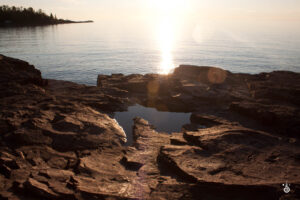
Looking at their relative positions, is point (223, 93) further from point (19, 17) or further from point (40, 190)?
point (19, 17)

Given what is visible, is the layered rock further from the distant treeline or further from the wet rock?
the distant treeline

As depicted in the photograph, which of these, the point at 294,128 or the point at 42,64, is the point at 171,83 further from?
the point at 42,64

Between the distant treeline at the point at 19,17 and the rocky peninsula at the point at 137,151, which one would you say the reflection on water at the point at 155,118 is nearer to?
the rocky peninsula at the point at 137,151

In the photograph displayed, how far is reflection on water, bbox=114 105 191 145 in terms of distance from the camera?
13477 mm

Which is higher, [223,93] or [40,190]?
[223,93]

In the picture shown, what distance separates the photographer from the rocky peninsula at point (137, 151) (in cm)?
687

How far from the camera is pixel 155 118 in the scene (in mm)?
14922

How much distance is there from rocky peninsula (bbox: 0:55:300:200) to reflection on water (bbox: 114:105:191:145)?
1.88 ft

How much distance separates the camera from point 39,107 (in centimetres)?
1213

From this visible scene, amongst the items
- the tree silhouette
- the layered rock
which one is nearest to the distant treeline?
the tree silhouette

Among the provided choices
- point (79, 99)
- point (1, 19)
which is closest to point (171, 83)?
point (79, 99)

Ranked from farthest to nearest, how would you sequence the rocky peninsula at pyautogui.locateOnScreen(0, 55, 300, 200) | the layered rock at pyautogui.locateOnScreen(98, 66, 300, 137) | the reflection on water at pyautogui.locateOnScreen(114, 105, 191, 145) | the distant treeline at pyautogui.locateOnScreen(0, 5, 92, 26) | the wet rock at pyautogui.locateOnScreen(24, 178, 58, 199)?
1. the distant treeline at pyautogui.locateOnScreen(0, 5, 92, 26)
2. the reflection on water at pyautogui.locateOnScreen(114, 105, 191, 145)
3. the layered rock at pyautogui.locateOnScreen(98, 66, 300, 137)
4. the rocky peninsula at pyautogui.locateOnScreen(0, 55, 300, 200)
5. the wet rock at pyautogui.locateOnScreen(24, 178, 58, 199)

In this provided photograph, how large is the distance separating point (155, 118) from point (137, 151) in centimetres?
513

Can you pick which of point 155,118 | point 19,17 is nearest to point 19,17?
point 19,17
